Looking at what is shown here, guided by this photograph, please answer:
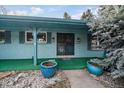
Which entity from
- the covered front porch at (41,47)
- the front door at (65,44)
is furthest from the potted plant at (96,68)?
the front door at (65,44)

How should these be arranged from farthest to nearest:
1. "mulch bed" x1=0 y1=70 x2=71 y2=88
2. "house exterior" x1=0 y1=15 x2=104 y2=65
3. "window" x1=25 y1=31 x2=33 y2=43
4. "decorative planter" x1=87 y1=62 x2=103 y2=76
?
"window" x1=25 y1=31 x2=33 y2=43 < "house exterior" x1=0 y1=15 x2=104 y2=65 < "decorative planter" x1=87 y1=62 x2=103 y2=76 < "mulch bed" x1=0 y1=70 x2=71 y2=88

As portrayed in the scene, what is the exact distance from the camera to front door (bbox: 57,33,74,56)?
386 inches

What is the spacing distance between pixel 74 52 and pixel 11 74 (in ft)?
16.1

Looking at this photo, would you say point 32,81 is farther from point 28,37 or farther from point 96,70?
point 28,37

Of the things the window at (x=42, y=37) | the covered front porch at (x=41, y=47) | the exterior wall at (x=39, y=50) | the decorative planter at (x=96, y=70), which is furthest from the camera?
the window at (x=42, y=37)

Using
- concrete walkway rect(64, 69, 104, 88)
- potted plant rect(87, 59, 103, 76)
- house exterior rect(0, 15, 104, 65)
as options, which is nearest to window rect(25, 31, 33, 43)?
house exterior rect(0, 15, 104, 65)

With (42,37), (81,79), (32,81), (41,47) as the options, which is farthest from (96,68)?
(42,37)

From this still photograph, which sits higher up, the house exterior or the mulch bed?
the house exterior

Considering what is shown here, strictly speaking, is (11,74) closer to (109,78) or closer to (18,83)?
(18,83)

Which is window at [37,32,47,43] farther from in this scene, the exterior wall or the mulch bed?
the mulch bed

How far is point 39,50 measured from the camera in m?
9.31

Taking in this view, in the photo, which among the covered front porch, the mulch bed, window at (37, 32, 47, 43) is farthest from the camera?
window at (37, 32, 47, 43)

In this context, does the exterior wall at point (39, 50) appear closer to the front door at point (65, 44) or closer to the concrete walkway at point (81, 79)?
the front door at point (65, 44)

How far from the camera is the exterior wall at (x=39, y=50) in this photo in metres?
8.82
